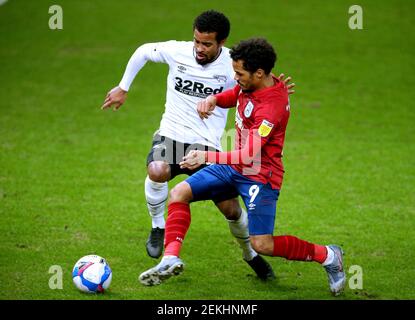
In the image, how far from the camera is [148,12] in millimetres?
20031

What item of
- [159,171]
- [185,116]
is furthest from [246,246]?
[185,116]

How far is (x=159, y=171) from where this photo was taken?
7926mm

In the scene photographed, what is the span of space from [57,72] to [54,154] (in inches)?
199

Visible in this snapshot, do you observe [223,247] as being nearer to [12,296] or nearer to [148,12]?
[12,296]

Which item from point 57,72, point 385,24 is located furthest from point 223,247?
point 385,24

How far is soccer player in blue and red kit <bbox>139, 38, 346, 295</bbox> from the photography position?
21.8ft

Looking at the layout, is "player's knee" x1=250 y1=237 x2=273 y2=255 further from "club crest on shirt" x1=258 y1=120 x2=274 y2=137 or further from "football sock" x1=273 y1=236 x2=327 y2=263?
"club crest on shirt" x1=258 y1=120 x2=274 y2=137

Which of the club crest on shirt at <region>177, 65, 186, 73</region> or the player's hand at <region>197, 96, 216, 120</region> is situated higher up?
the club crest on shirt at <region>177, 65, 186, 73</region>

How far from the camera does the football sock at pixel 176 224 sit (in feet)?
22.7

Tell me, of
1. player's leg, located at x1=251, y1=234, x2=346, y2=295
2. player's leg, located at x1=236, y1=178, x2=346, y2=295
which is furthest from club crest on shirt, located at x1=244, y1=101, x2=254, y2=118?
player's leg, located at x1=251, y1=234, x2=346, y2=295

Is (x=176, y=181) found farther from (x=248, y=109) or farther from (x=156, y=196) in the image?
(x=248, y=109)

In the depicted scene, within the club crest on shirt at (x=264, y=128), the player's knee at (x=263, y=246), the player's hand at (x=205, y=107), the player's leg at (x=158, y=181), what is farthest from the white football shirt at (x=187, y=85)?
the player's knee at (x=263, y=246)

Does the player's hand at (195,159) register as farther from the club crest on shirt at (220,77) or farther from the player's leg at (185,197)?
the club crest on shirt at (220,77)

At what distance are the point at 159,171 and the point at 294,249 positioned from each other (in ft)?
5.72
